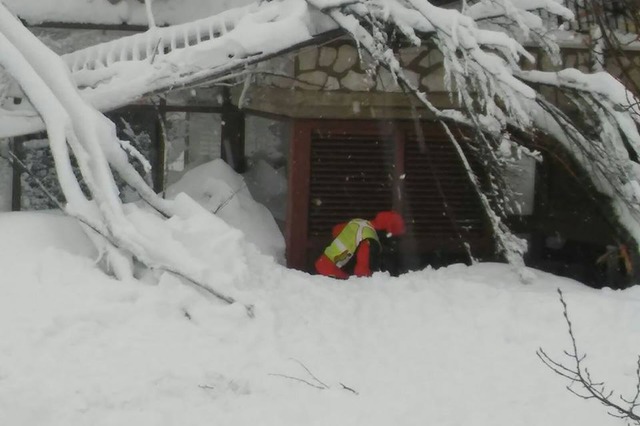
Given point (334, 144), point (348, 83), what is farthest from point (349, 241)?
point (348, 83)

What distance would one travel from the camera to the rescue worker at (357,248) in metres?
9.32

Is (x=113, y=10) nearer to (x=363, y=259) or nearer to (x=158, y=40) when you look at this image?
(x=158, y=40)

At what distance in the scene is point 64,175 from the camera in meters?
7.49

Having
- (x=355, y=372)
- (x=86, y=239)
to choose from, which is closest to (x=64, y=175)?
(x=86, y=239)

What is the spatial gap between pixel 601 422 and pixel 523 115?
3.04 meters

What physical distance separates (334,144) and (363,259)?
133 centimetres

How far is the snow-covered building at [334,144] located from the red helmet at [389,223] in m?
0.53

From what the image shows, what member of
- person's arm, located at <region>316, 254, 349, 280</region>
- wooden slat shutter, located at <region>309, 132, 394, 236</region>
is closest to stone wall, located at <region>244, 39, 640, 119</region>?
wooden slat shutter, located at <region>309, 132, 394, 236</region>

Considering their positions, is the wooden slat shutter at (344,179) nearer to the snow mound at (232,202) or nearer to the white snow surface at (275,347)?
the snow mound at (232,202)

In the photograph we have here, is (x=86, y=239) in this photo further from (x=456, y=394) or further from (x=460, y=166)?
(x=460, y=166)

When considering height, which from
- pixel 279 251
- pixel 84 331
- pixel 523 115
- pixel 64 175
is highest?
pixel 523 115

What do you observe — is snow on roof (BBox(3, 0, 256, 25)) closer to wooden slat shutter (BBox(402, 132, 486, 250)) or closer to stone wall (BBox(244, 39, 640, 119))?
stone wall (BBox(244, 39, 640, 119))

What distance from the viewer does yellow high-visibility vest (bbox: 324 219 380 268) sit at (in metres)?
9.33

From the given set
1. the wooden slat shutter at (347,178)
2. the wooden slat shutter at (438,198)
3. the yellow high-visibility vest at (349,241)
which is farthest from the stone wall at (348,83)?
the yellow high-visibility vest at (349,241)
